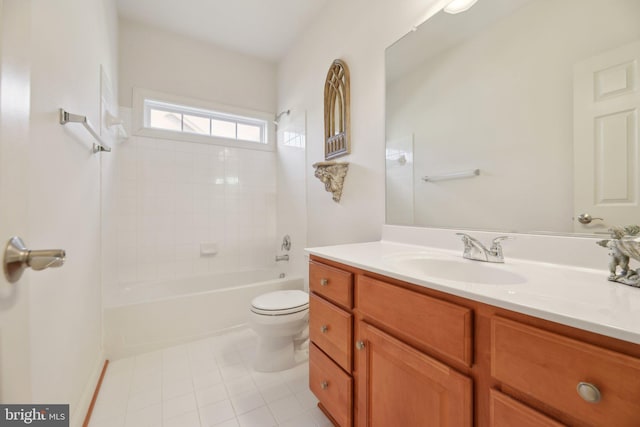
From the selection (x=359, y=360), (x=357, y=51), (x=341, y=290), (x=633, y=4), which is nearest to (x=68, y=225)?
(x=341, y=290)

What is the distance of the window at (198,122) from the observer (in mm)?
2383

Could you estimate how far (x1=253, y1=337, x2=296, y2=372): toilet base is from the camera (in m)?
1.63

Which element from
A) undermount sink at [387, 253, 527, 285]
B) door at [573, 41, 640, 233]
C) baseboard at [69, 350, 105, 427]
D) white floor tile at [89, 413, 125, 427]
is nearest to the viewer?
door at [573, 41, 640, 233]

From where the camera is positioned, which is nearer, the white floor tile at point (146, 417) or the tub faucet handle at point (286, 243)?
the white floor tile at point (146, 417)

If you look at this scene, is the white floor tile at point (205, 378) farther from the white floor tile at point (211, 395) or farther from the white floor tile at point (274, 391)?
the white floor tile at point (274, 391)

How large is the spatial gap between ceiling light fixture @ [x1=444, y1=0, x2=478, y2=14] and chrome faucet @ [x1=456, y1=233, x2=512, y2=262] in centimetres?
104

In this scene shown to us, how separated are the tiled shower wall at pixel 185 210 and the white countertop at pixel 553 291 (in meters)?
2.01

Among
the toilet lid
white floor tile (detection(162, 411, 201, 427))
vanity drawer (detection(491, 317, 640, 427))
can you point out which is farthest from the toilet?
vanity drawer (detection(491, 317, 640, 427))

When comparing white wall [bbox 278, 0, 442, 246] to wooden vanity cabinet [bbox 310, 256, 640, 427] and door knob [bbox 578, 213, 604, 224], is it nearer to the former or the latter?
wooden vanity cabinet [bbox 310, 256, 640, 427]

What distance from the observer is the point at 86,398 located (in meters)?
1.25

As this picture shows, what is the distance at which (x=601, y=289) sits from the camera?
2.04 feet

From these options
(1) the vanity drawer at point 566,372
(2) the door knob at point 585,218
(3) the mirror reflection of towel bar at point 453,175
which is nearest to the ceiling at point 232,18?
(3) the mirror reflection of towel bar at point 453,175

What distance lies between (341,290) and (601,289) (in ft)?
2.43

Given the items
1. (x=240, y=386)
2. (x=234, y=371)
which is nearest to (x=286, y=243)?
(x=234, y=371)
